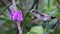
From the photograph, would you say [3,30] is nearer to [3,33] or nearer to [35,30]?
[3,33]

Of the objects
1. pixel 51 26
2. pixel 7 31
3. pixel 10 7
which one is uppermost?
pixel 10 7

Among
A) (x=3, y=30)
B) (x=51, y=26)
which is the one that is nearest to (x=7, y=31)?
(x=3, y=30)

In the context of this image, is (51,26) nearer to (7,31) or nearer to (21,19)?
(21,19)

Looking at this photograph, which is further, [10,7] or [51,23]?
[51,23]

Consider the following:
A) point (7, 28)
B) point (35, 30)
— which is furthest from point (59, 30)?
point (7, 28)

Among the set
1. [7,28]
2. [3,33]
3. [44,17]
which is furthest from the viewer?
[7,28]

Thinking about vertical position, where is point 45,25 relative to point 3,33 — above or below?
above

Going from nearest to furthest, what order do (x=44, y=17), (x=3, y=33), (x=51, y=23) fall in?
(x=44, y=17)
(x=51, y=23)
(x=3, y=33)

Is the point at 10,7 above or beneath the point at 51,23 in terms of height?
above

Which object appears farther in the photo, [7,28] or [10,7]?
[7,28]
